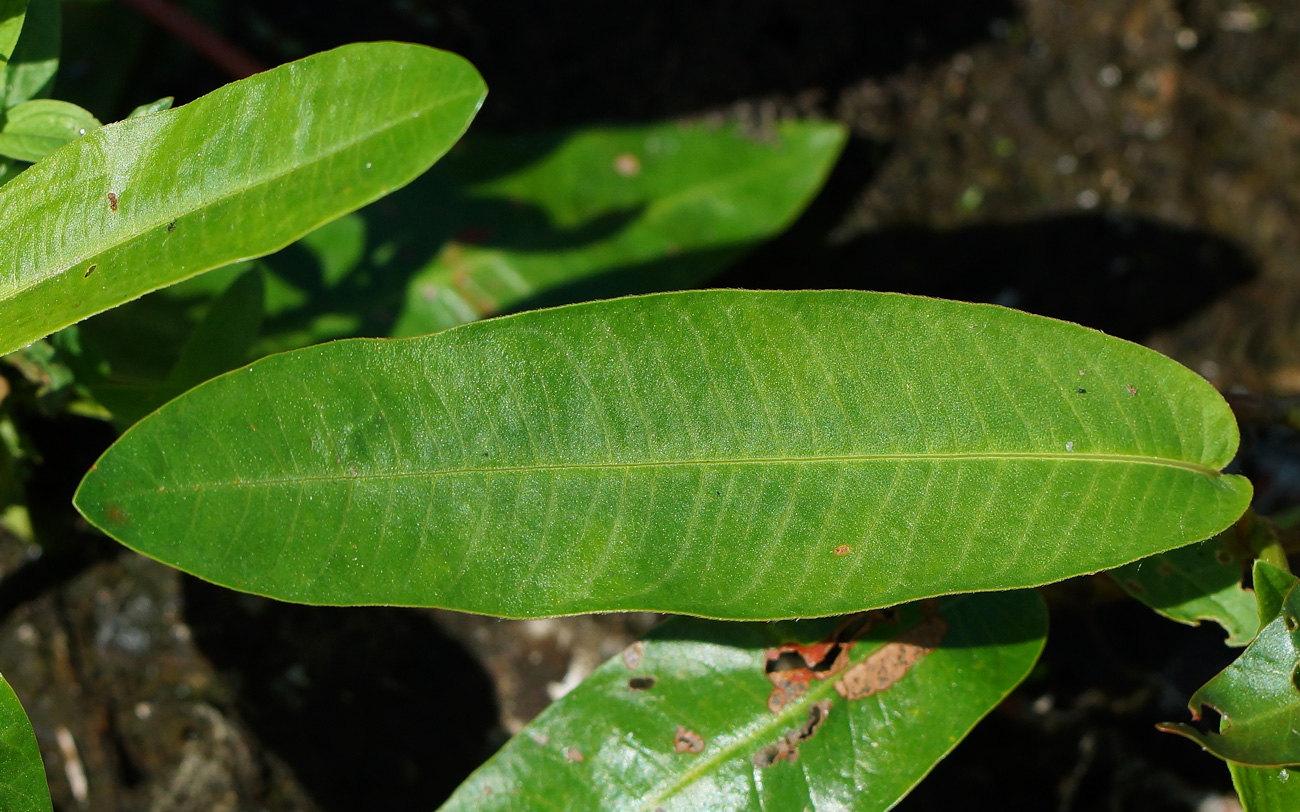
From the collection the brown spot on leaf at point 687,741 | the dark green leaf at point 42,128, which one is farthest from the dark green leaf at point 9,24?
the brown spot on leaf at point 687,741

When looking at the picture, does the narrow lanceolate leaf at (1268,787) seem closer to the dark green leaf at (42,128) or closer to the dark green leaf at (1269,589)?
the dark green leaf at (1269,589)

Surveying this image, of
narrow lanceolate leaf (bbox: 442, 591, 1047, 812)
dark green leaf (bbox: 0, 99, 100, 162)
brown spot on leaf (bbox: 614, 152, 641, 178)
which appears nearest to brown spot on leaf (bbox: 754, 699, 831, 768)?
narrow lanceolate leaf (bbox: 442, 591, 1047, 812)

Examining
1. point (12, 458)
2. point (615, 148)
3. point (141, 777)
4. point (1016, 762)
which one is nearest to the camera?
point (12, 458)

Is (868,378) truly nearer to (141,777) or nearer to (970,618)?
(970,618)

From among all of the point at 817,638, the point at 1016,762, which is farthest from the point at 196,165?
the point at 1016,762

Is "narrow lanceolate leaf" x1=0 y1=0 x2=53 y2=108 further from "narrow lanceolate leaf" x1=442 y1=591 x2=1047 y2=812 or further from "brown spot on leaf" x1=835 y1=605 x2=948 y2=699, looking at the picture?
"brown spot on leaf" x1=835 y1=605 x2=948 y2=699

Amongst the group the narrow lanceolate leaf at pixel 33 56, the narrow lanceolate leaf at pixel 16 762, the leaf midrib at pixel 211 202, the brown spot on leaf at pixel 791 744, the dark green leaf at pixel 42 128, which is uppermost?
the narrow lanceolate leaf at pixel 33 56

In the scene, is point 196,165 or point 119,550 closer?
point 196,165
